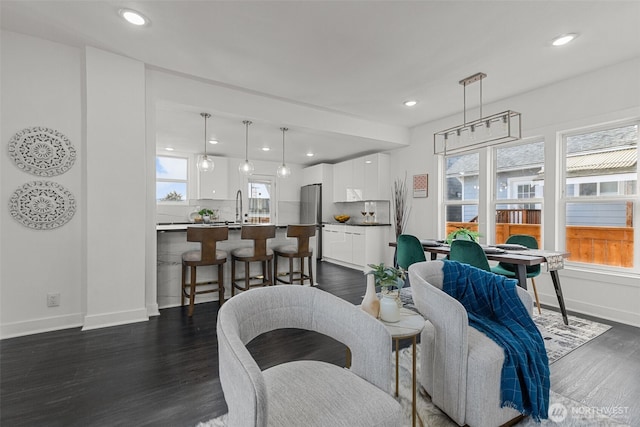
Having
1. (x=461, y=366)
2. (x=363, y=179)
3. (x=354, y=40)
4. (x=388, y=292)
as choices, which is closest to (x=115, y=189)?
(x=354, y=40)

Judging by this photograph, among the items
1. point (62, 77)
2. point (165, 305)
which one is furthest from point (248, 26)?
point (165, 305)

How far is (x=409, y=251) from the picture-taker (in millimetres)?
3652

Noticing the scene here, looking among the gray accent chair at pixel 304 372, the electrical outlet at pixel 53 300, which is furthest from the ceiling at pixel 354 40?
the electrical outlet at pixel 53 300

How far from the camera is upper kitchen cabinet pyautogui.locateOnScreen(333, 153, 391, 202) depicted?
5.82 metres

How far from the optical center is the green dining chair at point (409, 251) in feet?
11.8

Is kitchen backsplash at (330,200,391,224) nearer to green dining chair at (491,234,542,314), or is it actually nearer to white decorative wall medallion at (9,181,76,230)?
green dining chair at (491,234,542,314)

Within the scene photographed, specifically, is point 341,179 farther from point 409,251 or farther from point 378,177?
point 409,251

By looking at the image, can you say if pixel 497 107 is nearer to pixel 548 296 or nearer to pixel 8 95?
pixel 548 296

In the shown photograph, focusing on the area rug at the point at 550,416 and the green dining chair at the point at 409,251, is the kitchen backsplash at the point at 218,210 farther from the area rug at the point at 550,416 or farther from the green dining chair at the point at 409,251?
the area rug at the point at 550,416

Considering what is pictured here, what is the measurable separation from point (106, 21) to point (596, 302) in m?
5.41

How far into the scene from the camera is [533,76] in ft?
11.1

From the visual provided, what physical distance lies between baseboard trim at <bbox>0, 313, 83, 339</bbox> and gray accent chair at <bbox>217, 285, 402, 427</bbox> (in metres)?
2.63

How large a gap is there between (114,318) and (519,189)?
4.97 metres

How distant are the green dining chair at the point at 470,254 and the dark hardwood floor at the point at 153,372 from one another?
2.89 feet
